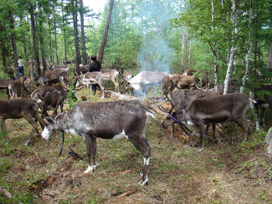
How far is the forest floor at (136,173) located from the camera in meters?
4.02

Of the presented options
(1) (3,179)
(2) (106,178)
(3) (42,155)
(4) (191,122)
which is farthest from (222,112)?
(1) (3,179)

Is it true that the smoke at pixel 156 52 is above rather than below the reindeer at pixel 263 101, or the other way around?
above

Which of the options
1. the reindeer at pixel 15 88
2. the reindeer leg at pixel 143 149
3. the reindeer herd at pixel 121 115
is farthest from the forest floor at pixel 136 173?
the reindeer at pixel 15 88

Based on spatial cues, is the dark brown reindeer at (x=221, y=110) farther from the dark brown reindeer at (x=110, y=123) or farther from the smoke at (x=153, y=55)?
the smoke at (x=153, y=55)

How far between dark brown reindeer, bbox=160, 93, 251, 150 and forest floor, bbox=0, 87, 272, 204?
2.35ft

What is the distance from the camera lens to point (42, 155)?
5789 mm

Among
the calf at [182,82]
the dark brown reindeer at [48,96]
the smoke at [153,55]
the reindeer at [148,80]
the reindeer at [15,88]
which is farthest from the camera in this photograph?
the smoke at [153,55]

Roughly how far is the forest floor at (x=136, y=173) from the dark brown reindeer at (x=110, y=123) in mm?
498

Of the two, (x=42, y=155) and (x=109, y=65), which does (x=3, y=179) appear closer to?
(x=42, y=155)

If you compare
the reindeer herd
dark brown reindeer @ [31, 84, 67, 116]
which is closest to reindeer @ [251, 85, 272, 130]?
the reindeer herd

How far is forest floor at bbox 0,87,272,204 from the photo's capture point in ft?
13.2

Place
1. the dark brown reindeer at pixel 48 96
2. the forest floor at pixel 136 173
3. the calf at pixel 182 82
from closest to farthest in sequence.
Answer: the forest floor at pixel 136 173 → the dark brown reindeer at pixel 48 96 → the calf at pixel 182 82

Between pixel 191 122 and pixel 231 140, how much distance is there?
5.17 ft

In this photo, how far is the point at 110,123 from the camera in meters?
4.68
